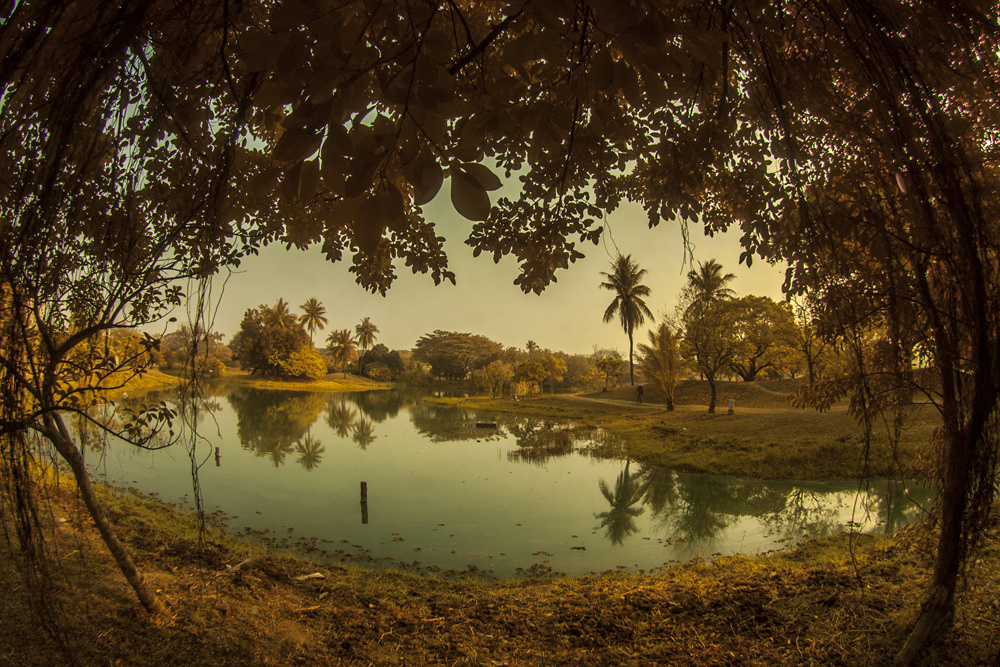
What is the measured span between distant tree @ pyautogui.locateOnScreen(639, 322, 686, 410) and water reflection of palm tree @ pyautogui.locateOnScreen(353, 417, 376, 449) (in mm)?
11968

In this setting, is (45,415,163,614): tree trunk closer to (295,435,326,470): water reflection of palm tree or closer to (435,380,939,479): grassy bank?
(435,380,939,479): grassy bank

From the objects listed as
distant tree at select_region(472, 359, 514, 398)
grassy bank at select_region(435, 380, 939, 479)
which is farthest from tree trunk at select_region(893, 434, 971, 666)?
distant tree at select_region(472, 359, 514, 398)

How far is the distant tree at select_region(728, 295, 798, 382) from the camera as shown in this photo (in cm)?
1528

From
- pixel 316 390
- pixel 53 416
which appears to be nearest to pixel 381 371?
pixel 316 390

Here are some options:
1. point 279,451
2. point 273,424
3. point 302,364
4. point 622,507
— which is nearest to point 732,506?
point 622,507

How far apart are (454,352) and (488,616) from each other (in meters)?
44.3

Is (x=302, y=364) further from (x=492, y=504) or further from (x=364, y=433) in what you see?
(x=492, y=504)

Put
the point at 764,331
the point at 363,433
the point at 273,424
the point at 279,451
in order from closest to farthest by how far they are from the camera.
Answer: the point at 279,451 → the point at 363,433 → the point at 273,424 → the point at 764,331

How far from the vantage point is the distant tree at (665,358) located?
645 inches

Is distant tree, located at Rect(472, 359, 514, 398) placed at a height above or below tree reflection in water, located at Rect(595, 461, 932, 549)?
above

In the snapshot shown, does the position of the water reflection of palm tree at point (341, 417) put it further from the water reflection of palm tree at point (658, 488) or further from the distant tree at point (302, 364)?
the distant tree at point (302, 364)

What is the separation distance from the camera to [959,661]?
Result: 59.7 inches

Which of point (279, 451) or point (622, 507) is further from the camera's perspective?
point (279, 451)

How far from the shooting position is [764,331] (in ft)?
56.1
